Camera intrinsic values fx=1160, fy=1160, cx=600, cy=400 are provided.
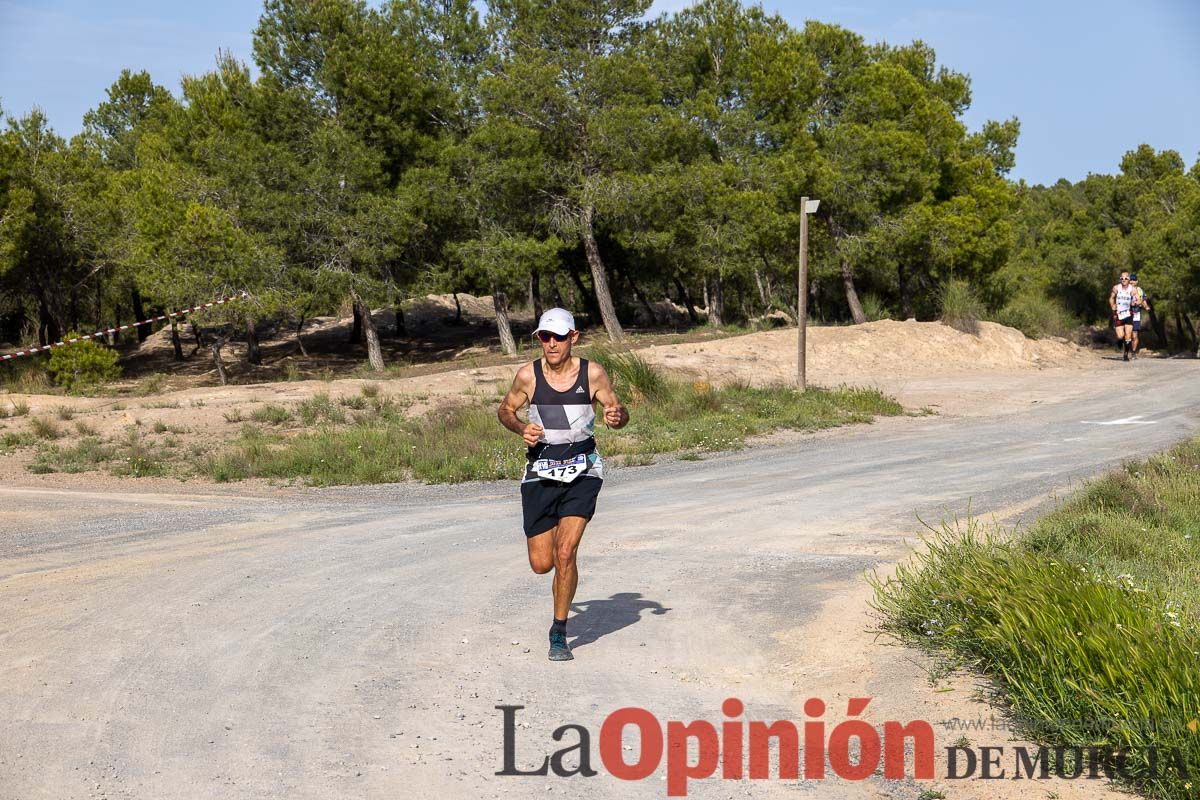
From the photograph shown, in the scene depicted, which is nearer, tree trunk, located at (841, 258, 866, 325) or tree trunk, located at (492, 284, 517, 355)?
tree trunk, located at (841, 258, 866, 325)

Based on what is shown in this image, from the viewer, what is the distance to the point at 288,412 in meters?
21.4

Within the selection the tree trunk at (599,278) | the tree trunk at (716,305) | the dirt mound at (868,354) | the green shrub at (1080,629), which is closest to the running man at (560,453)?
the green shrub at (1080,629)

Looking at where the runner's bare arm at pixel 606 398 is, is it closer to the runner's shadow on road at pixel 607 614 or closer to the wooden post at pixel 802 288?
the runner's shadow on road at pixel 607 614

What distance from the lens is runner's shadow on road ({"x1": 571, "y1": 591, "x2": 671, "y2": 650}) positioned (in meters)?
7.27

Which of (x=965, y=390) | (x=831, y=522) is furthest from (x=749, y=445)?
(x=965, y=390)

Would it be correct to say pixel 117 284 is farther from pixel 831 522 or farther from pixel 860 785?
pixel 860 785

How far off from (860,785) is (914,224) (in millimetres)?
33284

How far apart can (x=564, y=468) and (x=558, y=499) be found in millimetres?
225

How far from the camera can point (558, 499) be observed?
666cm

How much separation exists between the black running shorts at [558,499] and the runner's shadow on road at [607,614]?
0.85 meters

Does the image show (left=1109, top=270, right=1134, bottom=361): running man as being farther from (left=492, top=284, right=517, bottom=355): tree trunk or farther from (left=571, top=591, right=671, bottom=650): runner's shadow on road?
(left=571, top=591, right=671, bottom=650): runner's shadow on road

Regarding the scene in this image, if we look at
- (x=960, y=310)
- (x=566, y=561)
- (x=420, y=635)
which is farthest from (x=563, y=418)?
(x=960, y=310)
